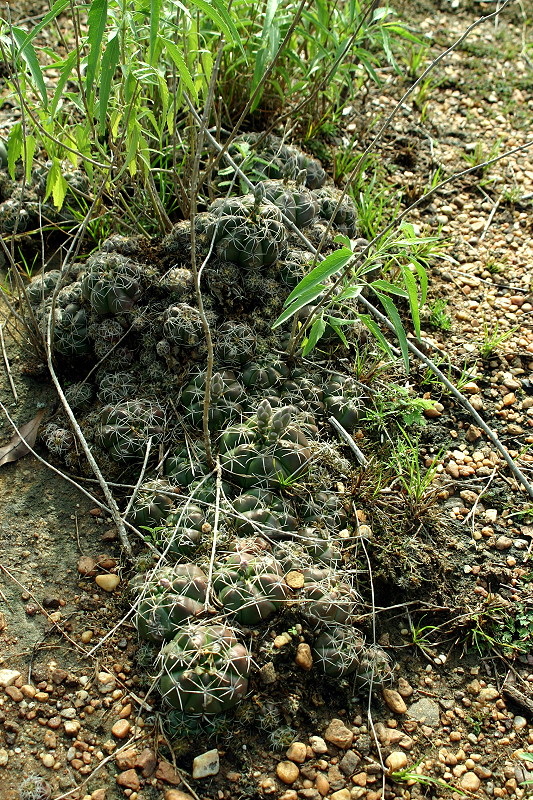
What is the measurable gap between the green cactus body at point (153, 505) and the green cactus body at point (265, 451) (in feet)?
0.74

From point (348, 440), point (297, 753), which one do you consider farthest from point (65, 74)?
point (297, 753)

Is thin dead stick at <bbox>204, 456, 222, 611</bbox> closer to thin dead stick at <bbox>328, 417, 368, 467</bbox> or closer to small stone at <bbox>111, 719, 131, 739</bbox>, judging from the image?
small stone at <bbox>111, 719, 131, 739</bbox>

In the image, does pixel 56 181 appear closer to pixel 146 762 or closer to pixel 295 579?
pixel 295 579

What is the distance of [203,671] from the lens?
218 cm

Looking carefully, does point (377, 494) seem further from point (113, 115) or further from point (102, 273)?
point (113, 115)

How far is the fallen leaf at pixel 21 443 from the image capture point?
9.57ft

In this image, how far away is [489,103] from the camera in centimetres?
469

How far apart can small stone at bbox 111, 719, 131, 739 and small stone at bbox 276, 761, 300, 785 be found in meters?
0.47

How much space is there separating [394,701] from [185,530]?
885 millimetres

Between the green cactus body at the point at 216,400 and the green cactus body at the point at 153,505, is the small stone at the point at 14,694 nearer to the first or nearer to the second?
the green cactus body at the point at 153,505

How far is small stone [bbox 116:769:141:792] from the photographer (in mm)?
2172

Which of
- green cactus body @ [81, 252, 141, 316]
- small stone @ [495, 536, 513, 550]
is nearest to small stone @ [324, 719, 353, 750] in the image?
small stone @ [495, 536, 513, 550]

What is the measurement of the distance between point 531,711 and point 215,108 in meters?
2.78

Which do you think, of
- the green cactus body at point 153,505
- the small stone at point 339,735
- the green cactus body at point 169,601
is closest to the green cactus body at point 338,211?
the green cactus body at point 153,505
